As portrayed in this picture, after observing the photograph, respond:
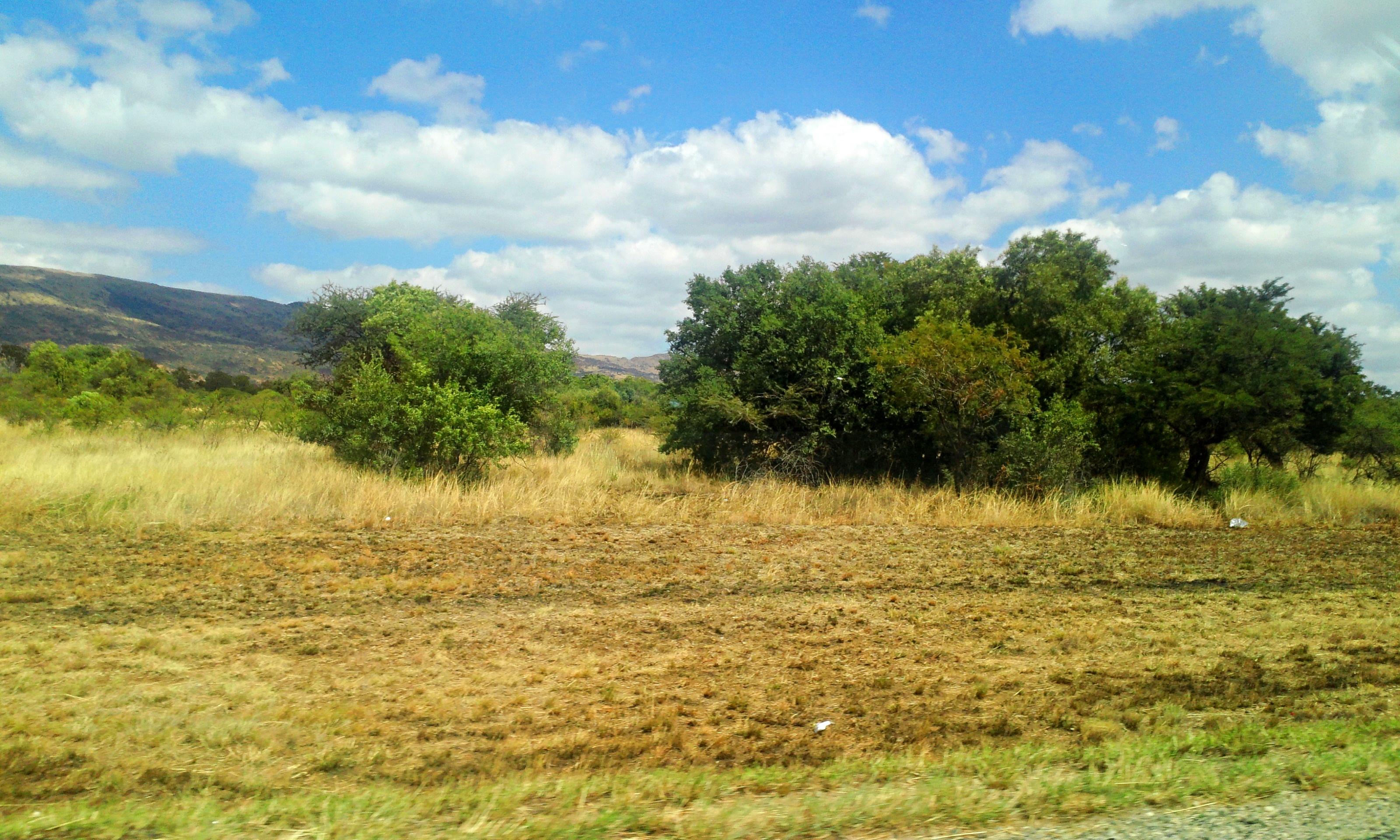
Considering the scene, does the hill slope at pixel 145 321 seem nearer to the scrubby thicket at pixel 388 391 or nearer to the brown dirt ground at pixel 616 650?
the scrubby thicket at pixel 388 391

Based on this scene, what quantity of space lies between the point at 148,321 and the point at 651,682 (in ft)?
398

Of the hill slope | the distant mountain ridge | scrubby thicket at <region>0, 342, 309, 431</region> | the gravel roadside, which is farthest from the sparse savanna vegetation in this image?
the hill slope

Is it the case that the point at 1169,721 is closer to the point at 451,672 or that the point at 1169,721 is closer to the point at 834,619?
the point at 834,619

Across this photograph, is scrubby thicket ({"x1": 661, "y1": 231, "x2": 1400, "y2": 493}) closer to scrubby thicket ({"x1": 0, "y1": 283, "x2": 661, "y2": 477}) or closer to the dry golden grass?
the dry golden grass

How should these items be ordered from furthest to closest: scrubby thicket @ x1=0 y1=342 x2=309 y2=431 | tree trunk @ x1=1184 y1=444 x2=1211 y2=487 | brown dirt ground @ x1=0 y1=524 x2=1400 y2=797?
scrubby thicket @ x1=0 y1=342 x2=309 y2=431, tree trunk @ x1=1184 y1=444 x2=1211 y2=487, brown dirt ground @ x1=0 y1=524 x2=1400 y2=797

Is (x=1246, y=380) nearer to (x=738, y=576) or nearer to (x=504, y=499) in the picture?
(x=738, y=576)

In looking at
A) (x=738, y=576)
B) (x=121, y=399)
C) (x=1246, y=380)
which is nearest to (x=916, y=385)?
(x=1246, y=380)

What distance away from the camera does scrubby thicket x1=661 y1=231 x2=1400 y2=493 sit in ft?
50.3

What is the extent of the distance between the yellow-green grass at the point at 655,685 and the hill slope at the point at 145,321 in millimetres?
70026

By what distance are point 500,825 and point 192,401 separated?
2548 cm

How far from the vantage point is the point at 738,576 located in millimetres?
9305

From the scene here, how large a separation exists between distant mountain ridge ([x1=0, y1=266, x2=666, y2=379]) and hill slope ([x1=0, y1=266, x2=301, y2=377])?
171mm

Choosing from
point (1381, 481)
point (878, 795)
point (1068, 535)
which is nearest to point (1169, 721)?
point (878, 795)

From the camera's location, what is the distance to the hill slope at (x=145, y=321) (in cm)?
8144
